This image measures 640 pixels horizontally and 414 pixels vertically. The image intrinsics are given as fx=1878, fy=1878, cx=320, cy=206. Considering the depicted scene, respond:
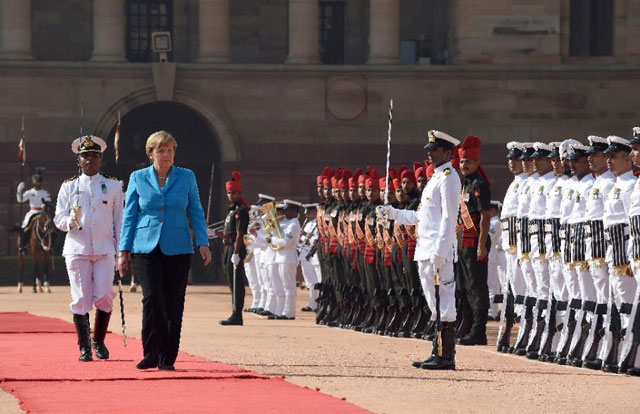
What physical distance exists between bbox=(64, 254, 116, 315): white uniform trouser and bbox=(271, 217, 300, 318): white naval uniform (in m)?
10.9

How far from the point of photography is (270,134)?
160 ft

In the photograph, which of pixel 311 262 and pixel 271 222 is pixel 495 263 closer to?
pixel 271 222

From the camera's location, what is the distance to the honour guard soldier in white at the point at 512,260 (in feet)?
65.7

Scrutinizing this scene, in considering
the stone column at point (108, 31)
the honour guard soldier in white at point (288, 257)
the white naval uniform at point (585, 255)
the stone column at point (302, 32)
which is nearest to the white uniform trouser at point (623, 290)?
the white naval uniform at point (585, 255)

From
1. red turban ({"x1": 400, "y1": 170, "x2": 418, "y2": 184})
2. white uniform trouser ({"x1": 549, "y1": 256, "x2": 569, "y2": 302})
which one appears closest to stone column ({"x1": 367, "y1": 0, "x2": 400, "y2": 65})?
red turban ({"x1": 400, "y1": 170, "x2": 418, "y2": 184})

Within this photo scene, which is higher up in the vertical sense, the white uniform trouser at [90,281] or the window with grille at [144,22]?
the window with grille at [144,22]

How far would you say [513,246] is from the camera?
20.0m

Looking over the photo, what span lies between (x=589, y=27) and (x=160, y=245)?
36052 mm

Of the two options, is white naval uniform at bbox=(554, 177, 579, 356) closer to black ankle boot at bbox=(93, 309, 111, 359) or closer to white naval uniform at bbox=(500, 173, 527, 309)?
white naval uniform at bbox=(500, 173, 527, 309)

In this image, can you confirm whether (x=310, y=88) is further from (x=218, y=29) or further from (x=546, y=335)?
(x=546, y=335)

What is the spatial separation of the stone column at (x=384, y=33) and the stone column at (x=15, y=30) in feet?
29.4

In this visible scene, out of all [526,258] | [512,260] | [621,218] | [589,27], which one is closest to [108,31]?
[589,27]

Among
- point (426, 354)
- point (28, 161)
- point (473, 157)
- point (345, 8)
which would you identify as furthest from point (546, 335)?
point (345, 8)

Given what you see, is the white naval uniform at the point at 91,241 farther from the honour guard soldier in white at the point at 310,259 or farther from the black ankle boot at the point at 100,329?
the honour guard soldier in white at the point at 310,259
